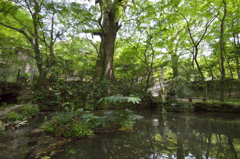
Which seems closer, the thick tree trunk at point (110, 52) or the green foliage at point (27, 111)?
the green foliage at point (27, 111)

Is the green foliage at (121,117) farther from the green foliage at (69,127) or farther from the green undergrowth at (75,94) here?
the green undergrowth at (75,94)

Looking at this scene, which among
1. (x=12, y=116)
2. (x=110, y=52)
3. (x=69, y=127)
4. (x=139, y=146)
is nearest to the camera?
(x=139, y=146)

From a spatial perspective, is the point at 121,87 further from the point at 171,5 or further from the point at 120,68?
the point at 171,5

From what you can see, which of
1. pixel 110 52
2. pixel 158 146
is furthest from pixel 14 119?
pixel 110 52

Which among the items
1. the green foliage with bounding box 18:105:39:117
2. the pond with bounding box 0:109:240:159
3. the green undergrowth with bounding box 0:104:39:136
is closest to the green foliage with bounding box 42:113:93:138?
the pond with bounding box 0:109:240:159

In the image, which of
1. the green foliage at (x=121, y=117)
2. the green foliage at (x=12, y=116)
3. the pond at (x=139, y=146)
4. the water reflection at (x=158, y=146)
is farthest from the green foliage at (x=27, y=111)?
the green foliage at (x=121, y=117)

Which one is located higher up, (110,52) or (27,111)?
(110,52)

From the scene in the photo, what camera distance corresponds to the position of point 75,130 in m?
3.29

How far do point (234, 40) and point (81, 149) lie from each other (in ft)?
41.8

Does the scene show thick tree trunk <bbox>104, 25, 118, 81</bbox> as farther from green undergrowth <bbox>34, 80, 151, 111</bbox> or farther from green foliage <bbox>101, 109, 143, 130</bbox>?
green foliage <bbox>101, 109, 143, 130</bbox>

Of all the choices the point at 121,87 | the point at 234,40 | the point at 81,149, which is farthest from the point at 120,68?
the point at 81,149

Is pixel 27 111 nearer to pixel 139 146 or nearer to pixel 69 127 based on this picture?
pixel 69 127

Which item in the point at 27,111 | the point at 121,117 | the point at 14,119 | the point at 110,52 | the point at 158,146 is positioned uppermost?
the point at 110,52

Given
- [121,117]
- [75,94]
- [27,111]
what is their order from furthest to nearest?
1. [75,94]
2. [27,111]
3. [121,117]
